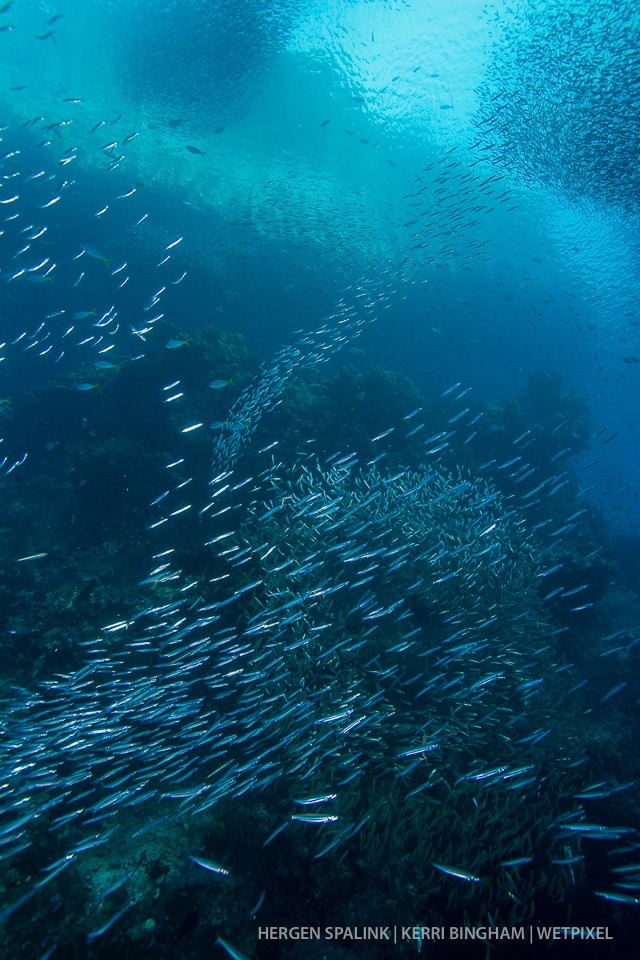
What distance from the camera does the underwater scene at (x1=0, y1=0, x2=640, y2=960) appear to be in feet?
14.6

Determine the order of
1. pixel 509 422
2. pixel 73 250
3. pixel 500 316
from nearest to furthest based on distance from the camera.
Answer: pixel 509 422 → pixel 73 250 → pixel 500 316

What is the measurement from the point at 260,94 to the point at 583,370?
46.5 metres

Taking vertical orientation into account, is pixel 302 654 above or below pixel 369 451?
below

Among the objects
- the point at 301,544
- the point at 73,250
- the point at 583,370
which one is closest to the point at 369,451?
the point at 301,544

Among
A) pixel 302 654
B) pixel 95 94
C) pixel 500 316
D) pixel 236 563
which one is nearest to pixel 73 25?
pixel 95 94

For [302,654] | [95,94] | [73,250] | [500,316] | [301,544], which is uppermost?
[95,94]

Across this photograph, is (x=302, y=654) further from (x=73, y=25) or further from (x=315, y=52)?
(x=73, y=25)

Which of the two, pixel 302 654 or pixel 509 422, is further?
pixel 509 422

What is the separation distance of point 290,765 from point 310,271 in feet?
91.8

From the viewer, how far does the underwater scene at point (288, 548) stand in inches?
175

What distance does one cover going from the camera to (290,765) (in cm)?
529

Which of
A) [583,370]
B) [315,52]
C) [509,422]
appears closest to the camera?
[509,422]

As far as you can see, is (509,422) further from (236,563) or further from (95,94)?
(95,94)

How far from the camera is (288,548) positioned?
847 centimetres
